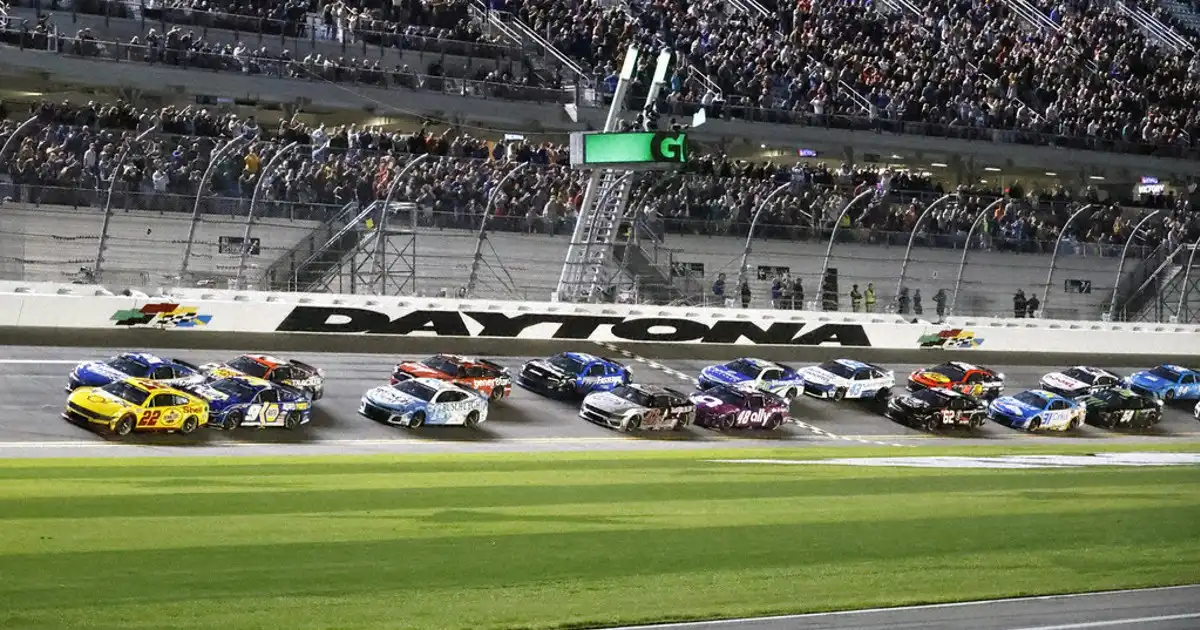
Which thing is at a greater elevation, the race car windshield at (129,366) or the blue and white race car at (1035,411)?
the race car windshield at (129,366)

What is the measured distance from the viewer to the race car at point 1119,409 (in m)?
42.0

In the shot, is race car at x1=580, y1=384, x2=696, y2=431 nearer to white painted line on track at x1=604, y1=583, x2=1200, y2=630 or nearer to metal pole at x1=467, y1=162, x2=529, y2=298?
metal pole at x1=467, y1=162, x2=529, y2=298

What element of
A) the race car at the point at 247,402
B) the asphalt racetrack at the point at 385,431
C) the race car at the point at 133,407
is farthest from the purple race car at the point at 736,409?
the race car at the point at 133,407

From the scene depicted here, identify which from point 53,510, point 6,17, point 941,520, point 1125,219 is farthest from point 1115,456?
point 6,17

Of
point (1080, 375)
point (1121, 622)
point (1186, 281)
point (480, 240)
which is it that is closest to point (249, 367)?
point (480, 240)

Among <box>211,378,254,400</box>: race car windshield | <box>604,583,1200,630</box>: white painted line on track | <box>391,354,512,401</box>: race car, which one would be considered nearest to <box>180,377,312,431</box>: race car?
<box>211,378,254,400</box>: race car windshield

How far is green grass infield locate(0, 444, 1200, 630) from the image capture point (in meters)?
15.9

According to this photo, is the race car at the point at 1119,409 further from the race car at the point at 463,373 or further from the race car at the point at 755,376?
the race car at the point at 463,373

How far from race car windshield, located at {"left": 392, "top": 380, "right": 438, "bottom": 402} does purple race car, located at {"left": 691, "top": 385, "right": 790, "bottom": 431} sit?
660 centimetres

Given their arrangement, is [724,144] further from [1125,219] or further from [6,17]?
[6,17]

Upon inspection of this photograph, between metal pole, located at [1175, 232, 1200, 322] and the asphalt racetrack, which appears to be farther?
metal pole, located at [1175, 232, 1200, 322]

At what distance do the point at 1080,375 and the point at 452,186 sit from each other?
18500 mm

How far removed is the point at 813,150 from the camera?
5538 cm

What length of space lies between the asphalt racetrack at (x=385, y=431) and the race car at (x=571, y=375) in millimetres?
337
